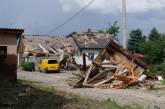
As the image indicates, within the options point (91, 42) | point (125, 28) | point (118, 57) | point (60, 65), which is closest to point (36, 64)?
point (60, 65)

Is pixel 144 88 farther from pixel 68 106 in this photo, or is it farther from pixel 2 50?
pixel 68 106

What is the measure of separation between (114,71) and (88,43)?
4927 centimetres

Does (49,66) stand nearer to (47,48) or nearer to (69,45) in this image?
(69,45)

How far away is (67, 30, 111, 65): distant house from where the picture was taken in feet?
290

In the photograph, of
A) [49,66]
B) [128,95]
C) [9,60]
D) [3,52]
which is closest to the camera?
[128,95]

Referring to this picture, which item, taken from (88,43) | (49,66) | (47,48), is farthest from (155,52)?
(47,48)

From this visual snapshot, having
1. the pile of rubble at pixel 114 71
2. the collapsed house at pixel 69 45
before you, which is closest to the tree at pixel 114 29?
the collapsed house at pixel 69 45

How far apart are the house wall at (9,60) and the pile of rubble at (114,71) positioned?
511 cm

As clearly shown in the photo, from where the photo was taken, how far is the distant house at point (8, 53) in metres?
37.8

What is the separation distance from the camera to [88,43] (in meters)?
91.0

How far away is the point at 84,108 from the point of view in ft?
64.6

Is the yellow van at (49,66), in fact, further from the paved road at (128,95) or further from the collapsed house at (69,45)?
the paved road at (128,95)

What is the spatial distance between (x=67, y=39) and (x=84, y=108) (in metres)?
77.4

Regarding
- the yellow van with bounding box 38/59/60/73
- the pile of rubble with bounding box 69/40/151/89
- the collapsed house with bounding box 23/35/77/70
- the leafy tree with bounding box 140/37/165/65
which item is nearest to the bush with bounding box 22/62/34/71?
the yellow van with bounding box 38/59/60/73
